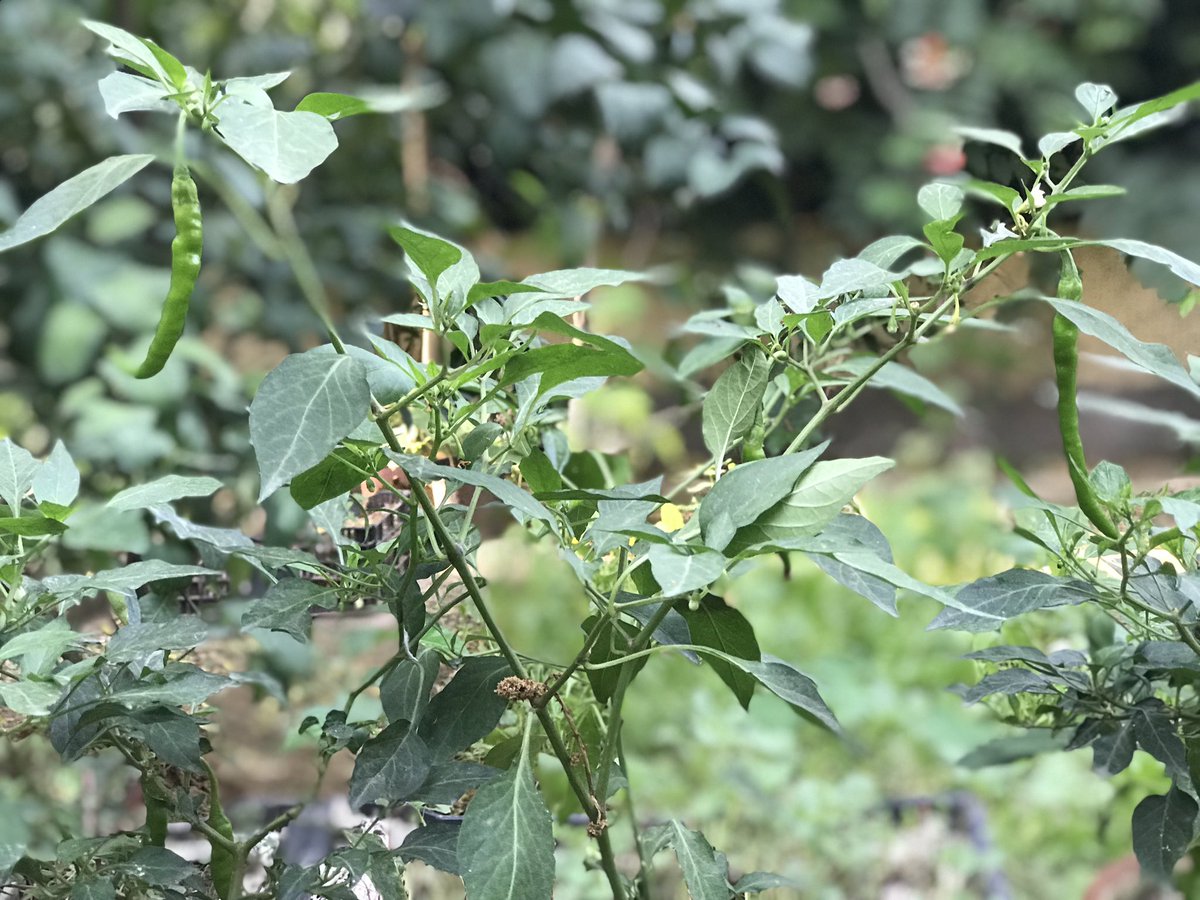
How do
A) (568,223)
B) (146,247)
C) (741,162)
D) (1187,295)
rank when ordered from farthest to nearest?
(568,223) → (146,247) → (741,162) → (1187,295)

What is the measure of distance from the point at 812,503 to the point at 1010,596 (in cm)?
15

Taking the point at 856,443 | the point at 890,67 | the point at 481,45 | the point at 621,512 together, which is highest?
the point at 621,512

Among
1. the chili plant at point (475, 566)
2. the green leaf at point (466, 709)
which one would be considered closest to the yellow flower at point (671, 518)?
the chili plant at point (475, 566)

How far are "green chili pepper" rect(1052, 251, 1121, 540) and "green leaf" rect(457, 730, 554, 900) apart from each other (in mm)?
276

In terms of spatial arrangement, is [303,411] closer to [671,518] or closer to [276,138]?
[276,138]

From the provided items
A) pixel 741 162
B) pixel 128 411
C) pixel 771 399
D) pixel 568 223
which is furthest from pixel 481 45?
pixel 771 399

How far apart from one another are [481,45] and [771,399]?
4.81 ft

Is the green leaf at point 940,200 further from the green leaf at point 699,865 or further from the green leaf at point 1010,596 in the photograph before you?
the green leaf at point 699,865

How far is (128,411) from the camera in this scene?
1363mm

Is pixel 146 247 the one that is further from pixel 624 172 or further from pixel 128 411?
pixel 624 172

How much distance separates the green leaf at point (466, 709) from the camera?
1.71 feet

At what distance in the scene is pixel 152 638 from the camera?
50 cm

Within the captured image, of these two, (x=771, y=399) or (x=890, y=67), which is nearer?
(x=771, y=399)

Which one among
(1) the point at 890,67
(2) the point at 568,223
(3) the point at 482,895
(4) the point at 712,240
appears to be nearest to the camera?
(3) the point at 482,895
